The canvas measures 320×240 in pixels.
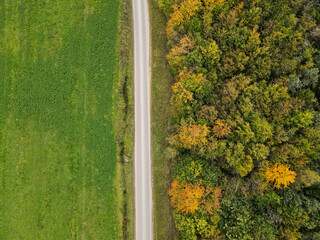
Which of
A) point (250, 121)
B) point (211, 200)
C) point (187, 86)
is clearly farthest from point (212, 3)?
point (211, 200)

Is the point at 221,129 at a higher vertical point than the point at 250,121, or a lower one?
lower

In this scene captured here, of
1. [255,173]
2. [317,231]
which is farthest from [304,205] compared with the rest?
[255,173]

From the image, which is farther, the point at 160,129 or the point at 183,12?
the point at 160,129

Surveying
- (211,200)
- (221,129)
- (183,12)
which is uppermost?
(183,12)

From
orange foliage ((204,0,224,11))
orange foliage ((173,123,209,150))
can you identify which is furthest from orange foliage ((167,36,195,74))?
orange foliage ((173,123,209,150))

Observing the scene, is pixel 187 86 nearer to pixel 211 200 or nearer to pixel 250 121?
pixel 250 121

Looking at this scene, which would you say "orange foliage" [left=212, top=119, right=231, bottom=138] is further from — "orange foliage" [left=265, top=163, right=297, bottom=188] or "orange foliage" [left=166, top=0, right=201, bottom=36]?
"orange foliage" [left=166, top=0, right=201, bottom=36]
